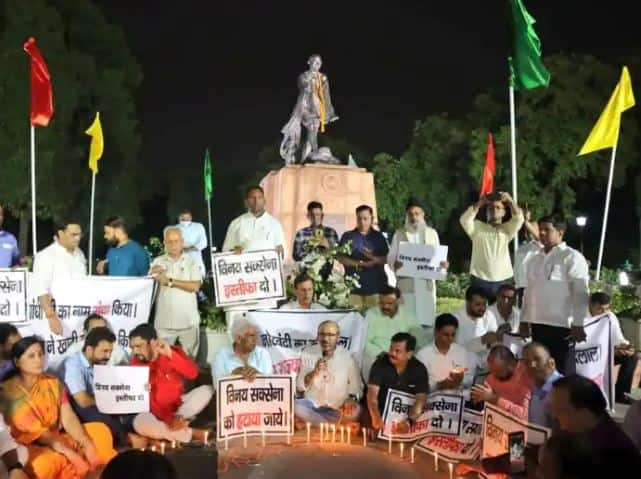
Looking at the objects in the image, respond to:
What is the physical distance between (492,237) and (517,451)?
3.68m

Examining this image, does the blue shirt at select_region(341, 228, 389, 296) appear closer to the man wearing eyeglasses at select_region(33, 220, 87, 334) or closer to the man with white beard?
the man with white beard

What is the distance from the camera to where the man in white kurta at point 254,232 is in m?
8.75

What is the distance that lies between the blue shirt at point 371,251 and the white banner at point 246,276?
954 mm

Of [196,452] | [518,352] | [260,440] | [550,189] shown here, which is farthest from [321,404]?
[550,189]

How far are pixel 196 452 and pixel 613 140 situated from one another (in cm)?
1007

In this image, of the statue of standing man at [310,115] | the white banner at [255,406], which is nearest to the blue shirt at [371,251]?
the white banner at [255,406]

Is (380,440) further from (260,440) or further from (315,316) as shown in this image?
(315,316)

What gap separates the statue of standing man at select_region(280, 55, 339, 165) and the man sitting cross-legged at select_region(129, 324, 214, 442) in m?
9.83

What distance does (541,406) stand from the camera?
19.2 ft

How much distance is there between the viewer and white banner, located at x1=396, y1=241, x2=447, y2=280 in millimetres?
9148

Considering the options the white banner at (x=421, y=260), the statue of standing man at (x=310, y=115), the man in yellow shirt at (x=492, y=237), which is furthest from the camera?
the statue of standing man at (x=310, y=115)

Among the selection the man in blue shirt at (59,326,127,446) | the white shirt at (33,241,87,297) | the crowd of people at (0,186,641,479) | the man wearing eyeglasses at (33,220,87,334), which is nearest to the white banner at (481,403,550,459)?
the crowd of people at (0,186,641,479)

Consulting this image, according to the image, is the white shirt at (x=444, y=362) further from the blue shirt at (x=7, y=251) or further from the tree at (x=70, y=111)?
the tree at (x=70, y=111)

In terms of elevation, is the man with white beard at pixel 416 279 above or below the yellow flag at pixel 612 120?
below
